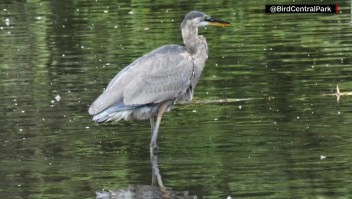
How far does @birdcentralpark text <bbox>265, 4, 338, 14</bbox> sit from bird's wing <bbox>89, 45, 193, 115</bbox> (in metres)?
10.1

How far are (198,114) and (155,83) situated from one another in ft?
4.94

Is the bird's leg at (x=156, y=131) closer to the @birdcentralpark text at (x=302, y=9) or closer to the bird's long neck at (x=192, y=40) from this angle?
the bird's long neck at (x=192, y=40)

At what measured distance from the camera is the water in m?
11.0

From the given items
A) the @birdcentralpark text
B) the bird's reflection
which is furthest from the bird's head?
the @birdcentralpark text

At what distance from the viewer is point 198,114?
46.7ft

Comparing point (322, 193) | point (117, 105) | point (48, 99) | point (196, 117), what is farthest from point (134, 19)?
point (322, 193)

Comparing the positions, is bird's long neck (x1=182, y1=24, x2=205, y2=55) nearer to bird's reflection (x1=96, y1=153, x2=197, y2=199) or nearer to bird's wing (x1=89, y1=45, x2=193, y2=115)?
bird's wing (x1=89, y1=45, x2=193, y2=115)

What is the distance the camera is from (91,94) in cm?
1603

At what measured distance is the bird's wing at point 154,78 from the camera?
1260cm

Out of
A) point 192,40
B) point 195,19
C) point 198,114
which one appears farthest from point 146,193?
point 198,114

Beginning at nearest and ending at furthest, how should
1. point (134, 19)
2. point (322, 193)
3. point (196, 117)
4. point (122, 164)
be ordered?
1. point (322, 193)
2. point (122, 164)
3. point (196, 117)
4. point (134, 19)

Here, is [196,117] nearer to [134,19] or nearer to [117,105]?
[117,105]

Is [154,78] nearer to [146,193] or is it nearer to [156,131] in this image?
[156,131]

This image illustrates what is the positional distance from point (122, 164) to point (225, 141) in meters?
1.25
